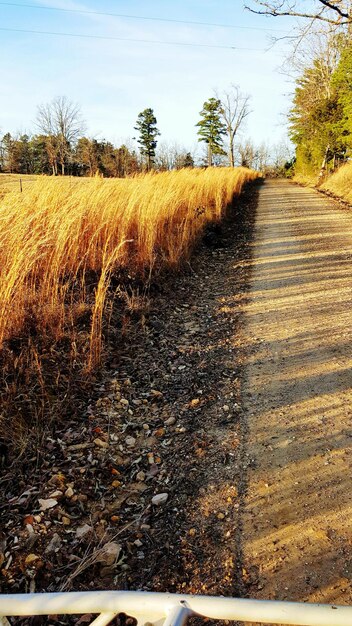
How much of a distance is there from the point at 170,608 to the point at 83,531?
141cm

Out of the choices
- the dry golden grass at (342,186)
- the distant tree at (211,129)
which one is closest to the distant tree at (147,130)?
the distant tree at (211,129)

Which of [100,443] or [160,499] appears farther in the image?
[100,443]

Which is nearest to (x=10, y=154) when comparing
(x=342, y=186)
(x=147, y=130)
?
(x=147, y=130)

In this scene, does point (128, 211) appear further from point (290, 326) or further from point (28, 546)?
point (28, 546)

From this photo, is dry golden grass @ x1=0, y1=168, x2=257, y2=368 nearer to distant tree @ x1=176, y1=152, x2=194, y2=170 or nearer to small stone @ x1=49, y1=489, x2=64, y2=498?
small stone @ x1=49, y1=489, x2=64, y2=498

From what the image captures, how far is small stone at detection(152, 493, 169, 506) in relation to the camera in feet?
7.22

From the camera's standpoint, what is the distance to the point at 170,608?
81 cm

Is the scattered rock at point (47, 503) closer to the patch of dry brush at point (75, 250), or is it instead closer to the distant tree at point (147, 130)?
the patch of dry brush at point (75, 250)

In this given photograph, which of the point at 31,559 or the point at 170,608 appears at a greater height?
the point at 170,608

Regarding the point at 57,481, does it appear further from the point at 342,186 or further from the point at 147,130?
the point at 147,130

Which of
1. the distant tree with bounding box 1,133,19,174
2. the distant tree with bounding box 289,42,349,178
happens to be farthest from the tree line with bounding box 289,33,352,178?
the distant tree with bounding box 1,133,19,174

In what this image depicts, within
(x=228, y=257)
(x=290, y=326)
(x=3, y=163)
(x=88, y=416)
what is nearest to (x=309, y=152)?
(x=228, y=257)

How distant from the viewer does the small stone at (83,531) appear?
6.63ft

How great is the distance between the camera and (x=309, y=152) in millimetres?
29844
